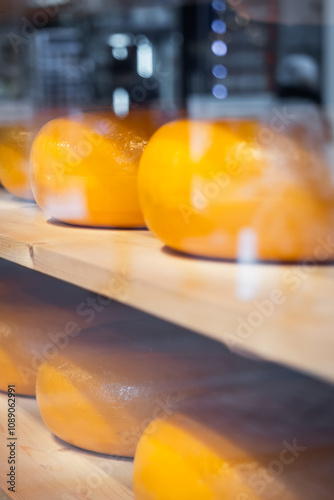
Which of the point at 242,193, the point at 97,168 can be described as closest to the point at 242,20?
the point at 97,168

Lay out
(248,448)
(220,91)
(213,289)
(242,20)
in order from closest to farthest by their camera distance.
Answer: (213,289) → (248,448) → (220,91) → (242,20)

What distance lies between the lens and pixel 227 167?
1.59 ft

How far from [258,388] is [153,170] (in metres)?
0.20

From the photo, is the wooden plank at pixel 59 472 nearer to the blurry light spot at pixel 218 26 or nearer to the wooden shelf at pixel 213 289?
the wooden shelf at pixel 213 289

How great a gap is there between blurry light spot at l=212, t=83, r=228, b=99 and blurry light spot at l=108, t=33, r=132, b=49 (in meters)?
0.20

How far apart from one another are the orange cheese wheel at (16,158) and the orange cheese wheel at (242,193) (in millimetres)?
386

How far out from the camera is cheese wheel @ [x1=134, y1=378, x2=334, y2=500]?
50 centimetres

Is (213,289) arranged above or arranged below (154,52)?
below

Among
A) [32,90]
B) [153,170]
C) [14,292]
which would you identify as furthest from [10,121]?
[153,170]

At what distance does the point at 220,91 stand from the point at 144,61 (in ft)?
0.66

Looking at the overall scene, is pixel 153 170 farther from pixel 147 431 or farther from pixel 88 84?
pixel 88 84

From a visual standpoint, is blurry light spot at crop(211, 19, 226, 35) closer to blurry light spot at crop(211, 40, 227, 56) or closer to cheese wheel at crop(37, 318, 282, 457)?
blurry light spot at crop(211, 40, 227, 56)

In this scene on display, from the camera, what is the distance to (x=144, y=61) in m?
0.86

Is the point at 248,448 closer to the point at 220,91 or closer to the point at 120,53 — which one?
the point at 220,91
